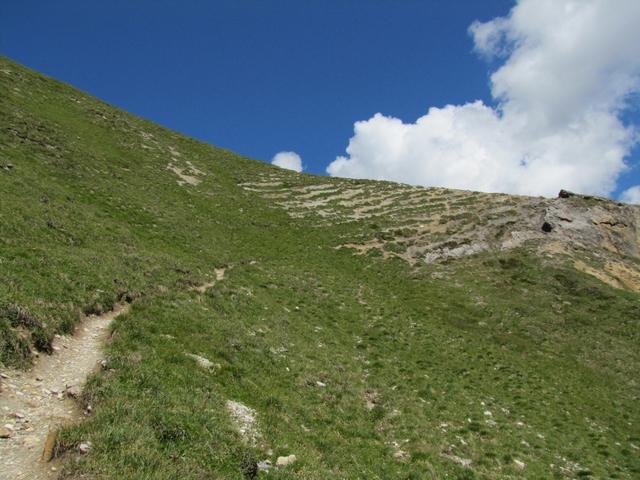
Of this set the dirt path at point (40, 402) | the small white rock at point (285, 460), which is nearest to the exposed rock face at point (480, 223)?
the small white rock at point (285, 460)

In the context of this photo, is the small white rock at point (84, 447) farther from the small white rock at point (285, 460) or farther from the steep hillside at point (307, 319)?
the small white rock at point (285, 460)

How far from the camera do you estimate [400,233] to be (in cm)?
5272

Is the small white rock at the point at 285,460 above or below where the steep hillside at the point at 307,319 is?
below

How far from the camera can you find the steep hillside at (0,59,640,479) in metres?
13.1

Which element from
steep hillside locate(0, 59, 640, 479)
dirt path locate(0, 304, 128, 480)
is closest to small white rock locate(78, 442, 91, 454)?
steep hillside locate(0, 59, 640, 479)

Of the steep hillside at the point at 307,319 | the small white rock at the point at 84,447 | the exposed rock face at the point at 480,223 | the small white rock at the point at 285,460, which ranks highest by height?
the exposed rock face at the point at 480,223

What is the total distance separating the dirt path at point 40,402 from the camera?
937cm

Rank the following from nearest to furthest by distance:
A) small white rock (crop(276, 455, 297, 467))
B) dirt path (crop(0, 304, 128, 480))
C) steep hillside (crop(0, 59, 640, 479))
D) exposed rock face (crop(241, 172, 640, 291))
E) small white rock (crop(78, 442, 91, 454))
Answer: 1. dirt path (crop(0, 304, 128, 480))
2. small white rock (crop(78, 442, 91, 454))
3. small white rock (crop(276, 455, 297, 467))
4. steep hillside (crop(0, 59, 640, 479))
5. exposed rock face (crop(241, 172, 640, 291))

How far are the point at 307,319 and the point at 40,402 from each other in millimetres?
18188

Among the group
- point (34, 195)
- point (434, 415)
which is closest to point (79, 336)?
point (434, 415)

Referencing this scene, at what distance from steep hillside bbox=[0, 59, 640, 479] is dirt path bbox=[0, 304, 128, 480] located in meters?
0.17

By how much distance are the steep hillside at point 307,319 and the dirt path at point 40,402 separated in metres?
0.17

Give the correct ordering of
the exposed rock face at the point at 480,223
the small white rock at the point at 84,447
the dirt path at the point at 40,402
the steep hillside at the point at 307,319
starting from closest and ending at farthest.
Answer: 1. the dirt path at the point at 40,402
2. the small white rock at the point at 84,447
3. the steep hillside at the point at 307,319
4. the exposed rock face at the point at 480,223

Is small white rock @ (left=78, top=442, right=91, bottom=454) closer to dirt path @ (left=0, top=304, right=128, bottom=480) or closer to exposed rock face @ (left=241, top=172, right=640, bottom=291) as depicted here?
dirt path @ (left=0, top=304, right=128, bottom=480)
